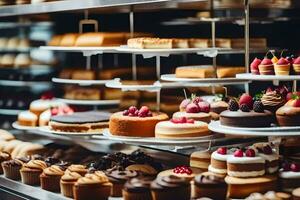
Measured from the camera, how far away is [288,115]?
9.03ft

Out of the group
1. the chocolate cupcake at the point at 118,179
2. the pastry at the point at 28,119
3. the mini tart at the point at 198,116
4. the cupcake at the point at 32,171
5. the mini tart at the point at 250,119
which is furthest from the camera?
the pastry at the point at 28,119

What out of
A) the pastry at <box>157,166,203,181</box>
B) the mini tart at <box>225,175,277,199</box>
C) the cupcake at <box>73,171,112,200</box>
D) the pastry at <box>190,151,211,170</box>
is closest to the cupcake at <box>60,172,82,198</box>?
the cupcake at <box>73,171,112,200</box>

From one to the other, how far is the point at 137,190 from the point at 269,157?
2.00 ft

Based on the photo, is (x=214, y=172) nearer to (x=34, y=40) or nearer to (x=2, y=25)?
(x=34, y=40)

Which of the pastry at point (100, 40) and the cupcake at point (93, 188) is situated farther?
the pastry at point (100, 40)

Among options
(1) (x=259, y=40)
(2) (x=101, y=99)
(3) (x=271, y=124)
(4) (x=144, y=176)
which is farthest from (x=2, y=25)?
(3) (x=271, y=124)

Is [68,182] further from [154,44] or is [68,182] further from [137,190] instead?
[154,44]

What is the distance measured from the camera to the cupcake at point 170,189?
107 inches

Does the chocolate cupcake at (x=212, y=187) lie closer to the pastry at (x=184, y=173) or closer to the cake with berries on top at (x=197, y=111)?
the pastry at (x=184, y=173)

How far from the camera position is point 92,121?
377cm

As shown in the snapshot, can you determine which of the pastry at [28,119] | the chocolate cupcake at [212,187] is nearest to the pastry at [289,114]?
the chocolate cupcake at [212,187]

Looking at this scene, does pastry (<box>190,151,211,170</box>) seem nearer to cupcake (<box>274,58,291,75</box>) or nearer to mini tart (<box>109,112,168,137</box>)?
mini tart (<box>109,112,168,137</box>)

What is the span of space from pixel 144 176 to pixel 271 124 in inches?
26.1

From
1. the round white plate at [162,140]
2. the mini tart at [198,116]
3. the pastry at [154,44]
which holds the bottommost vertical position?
the round white plate at [162,140]
